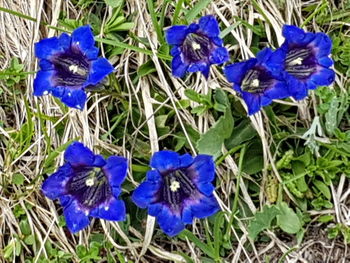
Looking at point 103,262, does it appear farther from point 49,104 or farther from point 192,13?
point 192,13

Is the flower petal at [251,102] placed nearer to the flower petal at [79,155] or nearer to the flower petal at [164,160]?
the flower petal at [164,160]

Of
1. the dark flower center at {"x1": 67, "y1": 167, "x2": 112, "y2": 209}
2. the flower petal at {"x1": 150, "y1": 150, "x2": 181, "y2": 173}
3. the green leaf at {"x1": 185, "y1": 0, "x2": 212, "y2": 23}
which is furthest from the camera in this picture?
the green leaf at {"x1": 185, "y1": 0, "x2": 212, "y2": 23}

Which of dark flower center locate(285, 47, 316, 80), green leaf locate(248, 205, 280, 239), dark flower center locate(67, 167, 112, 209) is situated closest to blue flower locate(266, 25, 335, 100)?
dark flower center locate(285, 47, 316, 80)

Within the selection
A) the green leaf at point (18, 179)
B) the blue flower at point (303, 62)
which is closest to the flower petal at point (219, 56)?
the blue flower at point (303, 62)

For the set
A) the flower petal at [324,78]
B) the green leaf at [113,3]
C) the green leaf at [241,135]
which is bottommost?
the green leaf at [241,135]

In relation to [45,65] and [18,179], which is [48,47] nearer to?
[45,65]

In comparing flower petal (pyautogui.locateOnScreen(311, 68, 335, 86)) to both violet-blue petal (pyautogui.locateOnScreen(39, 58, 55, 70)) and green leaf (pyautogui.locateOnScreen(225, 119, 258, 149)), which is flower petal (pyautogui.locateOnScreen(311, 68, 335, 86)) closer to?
green leaf (pyautogui.locateOnScreen(225, 119, 258, 149))
